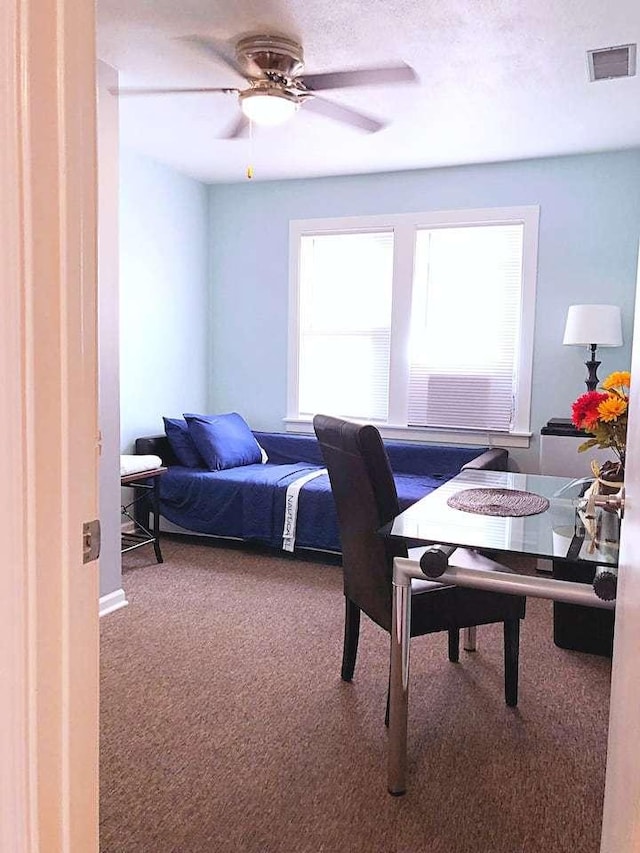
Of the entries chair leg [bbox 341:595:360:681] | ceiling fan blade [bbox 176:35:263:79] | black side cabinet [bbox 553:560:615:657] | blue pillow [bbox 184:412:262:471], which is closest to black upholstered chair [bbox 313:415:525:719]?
chair leg [bbox 341:595:360:681]

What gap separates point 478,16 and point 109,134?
1659mm

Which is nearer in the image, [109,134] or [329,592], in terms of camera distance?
[109,134]

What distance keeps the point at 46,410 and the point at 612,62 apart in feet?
10.1

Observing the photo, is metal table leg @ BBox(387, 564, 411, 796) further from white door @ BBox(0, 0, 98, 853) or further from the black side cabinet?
the black side cabinet

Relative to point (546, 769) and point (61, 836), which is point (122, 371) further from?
point (61, 836)

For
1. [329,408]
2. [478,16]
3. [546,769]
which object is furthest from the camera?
[329,408]

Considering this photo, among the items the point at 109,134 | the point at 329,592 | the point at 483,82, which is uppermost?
the point at 483,82

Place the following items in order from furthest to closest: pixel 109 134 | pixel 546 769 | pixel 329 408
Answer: pixel 329 408 → pixel 109 134 → pixel 546 769

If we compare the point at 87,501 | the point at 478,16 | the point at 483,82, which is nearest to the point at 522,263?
the point at 483,82

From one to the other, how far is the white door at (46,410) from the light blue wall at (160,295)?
3713mm

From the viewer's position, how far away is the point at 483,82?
3230 mm

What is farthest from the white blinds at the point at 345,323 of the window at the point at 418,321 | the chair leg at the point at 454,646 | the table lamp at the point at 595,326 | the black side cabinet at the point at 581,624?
the chair leg at the point at 454,646

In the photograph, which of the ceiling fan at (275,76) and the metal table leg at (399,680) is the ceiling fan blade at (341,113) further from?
the metal table leg at (399,680)

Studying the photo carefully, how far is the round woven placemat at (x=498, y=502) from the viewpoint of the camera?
2.20 metres
